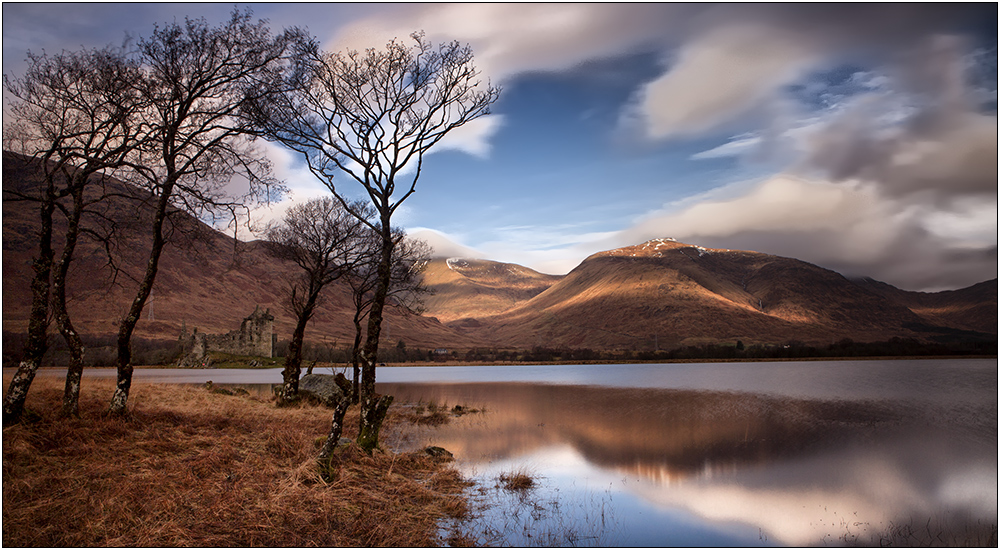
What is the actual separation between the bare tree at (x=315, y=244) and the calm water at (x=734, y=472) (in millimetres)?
8309

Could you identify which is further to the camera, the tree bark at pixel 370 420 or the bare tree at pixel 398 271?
the bare tree at pixel 398 271

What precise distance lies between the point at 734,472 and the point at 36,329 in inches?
A: 678

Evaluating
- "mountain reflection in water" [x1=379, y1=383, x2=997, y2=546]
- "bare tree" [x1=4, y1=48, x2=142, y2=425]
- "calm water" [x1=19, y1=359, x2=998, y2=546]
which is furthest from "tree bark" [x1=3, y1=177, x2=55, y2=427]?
"calm water" [x1=19, y1=359, x2=998, y2=546]

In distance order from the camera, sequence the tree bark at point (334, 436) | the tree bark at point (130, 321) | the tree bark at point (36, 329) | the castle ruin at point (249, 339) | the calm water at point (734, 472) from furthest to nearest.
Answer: the castle ruin at point (249, 339) < the tree bark at point (130, 321) < the tree bark at point (36, 329) < the tree bark at point (334, 436) < the calm water at point (734, 472)

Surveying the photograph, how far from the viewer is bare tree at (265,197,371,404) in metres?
24.4

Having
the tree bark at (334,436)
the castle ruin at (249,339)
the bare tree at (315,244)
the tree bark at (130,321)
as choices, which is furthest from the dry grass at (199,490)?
the castle ruin at (249,339)

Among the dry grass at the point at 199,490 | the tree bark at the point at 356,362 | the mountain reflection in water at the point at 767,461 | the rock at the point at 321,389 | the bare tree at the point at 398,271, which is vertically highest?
the bare tree at the point at 398,271

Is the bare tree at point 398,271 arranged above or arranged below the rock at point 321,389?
above

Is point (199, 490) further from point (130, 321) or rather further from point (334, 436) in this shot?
point (130, 321)

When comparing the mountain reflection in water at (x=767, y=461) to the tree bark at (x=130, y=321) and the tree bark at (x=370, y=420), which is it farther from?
the tree bark at (x=130, y=321)

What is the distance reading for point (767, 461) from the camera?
15.2 meters

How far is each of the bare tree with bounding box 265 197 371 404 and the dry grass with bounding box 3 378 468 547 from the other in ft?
35.3

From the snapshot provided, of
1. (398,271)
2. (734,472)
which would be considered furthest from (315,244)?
(734,472)

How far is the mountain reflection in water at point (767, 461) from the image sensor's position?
10234mm
